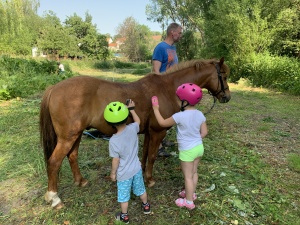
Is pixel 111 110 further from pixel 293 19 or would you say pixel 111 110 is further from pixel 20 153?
pixel 293 19

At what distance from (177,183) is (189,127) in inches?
44.9

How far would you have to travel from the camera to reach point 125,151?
2.28 m

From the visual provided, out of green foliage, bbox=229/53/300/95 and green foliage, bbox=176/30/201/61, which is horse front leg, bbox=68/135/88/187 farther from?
green foliage, bbox=176/30/201/61

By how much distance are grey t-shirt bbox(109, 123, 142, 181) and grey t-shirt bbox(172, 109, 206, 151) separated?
48 cm

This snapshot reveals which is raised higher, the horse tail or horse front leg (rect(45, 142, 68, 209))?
the horse tail

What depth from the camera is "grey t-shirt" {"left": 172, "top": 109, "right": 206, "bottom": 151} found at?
2424mm

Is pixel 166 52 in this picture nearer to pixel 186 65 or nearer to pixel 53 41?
pixel 186 65

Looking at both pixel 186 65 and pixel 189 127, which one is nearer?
pixel 189 127

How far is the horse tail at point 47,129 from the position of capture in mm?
2664

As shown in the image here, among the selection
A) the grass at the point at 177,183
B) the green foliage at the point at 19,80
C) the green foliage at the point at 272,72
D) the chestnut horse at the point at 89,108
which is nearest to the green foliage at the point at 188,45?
the green foliage at the point at 272,72

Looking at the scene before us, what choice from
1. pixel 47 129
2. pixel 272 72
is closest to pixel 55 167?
pixel 47 129

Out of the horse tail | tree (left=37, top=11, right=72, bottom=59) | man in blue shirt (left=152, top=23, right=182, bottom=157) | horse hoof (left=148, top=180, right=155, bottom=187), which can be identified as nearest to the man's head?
man in blue shirt (left=152, top=23, right=182, bottom=157)

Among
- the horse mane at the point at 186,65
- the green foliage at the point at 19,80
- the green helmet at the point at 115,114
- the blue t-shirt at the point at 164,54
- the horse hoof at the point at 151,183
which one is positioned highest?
the blue t-shirt at the point at 164,54

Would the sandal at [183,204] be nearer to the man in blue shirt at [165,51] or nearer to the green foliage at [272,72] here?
the man in blue shirt at [165,51]
